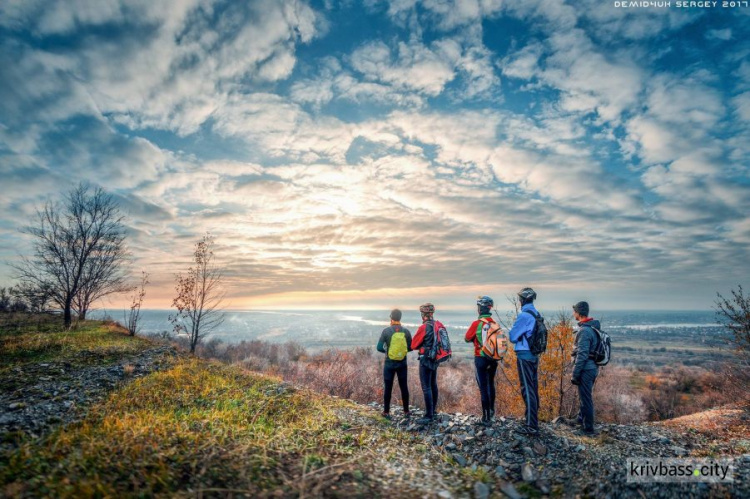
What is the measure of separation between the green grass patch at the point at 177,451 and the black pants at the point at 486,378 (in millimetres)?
3402

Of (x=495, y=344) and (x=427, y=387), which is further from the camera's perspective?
(x=427, y=387)

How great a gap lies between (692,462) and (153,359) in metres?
17.0

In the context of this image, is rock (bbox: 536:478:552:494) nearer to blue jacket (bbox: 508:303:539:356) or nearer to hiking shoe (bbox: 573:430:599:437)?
blue jacket (bbox: 508:303:539:356)

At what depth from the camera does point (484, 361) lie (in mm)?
8352

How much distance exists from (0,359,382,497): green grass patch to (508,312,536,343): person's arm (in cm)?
428

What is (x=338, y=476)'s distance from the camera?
430 cm

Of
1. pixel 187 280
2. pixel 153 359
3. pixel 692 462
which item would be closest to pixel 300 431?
pixel 692 462

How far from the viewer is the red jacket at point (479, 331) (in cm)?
829

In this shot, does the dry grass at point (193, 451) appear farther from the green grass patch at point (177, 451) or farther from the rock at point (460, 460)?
the rock at point (460, 460)

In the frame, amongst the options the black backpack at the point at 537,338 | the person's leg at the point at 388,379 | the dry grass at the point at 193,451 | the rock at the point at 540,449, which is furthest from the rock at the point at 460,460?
the black backpack at the point at 537,338

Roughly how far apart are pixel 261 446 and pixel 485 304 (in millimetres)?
6372

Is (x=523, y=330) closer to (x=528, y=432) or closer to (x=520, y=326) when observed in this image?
(x=520, y=326)

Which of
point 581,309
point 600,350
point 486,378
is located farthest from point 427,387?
point 581,309

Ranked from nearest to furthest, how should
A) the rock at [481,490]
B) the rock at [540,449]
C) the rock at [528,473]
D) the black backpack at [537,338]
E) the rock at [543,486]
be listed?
the rock at [481,490] < the rock at [543,486] < the rock at [528,473] < the rock at [540,449] < the black backpack at [537,338]
